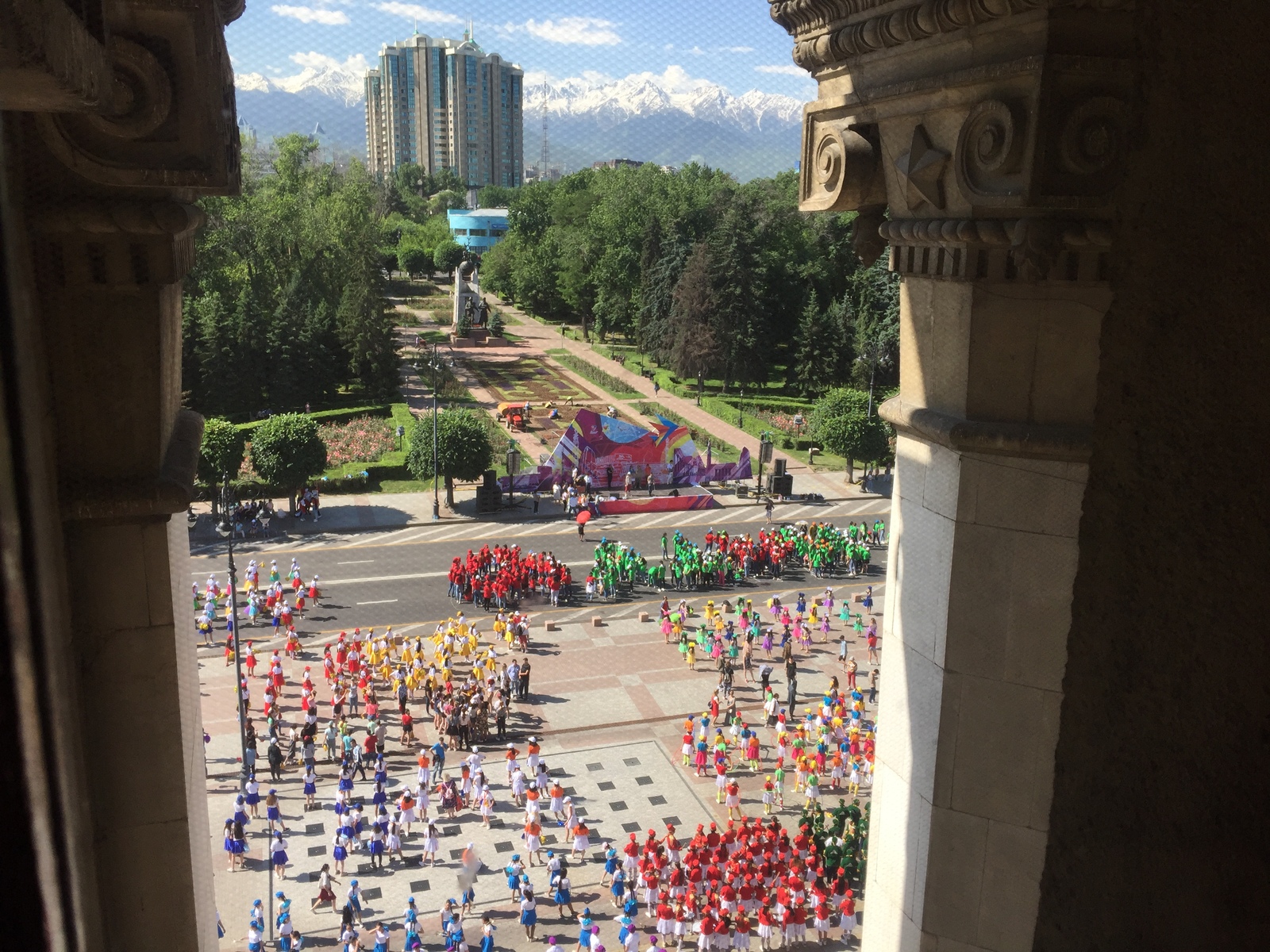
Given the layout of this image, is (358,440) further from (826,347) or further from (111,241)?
(111,241)

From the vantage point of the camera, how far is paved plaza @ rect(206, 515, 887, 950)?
12.3 meters

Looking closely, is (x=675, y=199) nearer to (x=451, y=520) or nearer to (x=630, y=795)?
(x=451, y=520)

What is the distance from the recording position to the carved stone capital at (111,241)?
308 cm

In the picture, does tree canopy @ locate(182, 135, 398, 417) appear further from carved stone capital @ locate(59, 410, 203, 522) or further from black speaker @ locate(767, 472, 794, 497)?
carved stone capital @ locate(59, 410, 203, 522)

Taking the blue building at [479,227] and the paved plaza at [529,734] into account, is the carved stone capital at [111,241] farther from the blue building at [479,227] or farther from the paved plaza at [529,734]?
the blue building at [479,227]

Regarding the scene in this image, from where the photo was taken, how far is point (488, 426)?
37.3 m

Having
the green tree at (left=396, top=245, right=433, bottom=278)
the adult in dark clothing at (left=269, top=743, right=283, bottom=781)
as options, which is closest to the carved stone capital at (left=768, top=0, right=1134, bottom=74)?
the adult in dark clothing at (left=269, top=743, right=283, bottom=781)

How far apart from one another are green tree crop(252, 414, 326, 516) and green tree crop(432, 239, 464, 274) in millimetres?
53070

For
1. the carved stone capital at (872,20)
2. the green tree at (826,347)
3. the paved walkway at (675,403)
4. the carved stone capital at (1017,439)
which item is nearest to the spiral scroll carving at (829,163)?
the carved stone capital at (872,20)

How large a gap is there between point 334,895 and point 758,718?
25.2ft

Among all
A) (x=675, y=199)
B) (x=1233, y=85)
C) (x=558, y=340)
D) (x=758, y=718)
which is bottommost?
(x=758, y=718)

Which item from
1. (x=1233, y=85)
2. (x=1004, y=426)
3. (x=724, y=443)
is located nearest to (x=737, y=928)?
(x=1004, y=426)

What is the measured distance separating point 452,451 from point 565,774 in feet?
47.3

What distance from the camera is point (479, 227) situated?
95562mm
